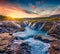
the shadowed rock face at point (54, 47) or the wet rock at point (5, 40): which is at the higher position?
the wet rock at point (5, 40)

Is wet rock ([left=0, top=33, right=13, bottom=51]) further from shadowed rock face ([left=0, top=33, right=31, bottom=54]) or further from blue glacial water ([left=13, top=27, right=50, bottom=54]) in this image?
blue glacial water ([left=13, top=27, right=50, bottom=54])

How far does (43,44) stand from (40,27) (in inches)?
15.5

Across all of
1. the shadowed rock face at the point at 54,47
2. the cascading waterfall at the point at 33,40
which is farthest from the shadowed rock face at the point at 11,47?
the shadowed rock face at the point at 54,47

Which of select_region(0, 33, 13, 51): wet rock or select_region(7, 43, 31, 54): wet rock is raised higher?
select_region(0, 33, 13, 51): wet rock

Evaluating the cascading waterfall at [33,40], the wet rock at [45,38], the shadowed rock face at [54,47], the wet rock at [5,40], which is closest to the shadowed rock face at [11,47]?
the wet rock at [5,40]

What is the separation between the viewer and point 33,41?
A: 3188 mm

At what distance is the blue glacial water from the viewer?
124 inches

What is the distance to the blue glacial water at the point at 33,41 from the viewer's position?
3.14m

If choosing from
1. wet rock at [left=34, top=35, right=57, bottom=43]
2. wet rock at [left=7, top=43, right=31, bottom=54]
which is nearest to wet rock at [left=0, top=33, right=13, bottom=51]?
wet rock at [left=7, top=43, right=31, bottom=54]

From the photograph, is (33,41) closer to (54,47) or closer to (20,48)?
(20,48)

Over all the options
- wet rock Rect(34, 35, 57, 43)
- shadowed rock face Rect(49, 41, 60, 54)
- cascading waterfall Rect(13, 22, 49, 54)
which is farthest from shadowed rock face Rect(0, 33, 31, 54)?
shadowed rock face Rect(49, 41, 60, 54)

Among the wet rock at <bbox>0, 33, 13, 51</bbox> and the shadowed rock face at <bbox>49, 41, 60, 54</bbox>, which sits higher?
the wet rock at <bbox>0, 33, 13, 51</bbox>

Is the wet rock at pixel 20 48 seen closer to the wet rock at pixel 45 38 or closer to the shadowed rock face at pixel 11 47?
the shadowed rock face at pixel 11 47

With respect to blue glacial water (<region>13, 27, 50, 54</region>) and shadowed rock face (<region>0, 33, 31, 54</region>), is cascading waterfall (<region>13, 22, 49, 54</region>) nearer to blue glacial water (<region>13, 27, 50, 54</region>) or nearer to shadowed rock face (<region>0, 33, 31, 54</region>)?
blue glacial water (<region>13, 27, 50, 54</region>)
